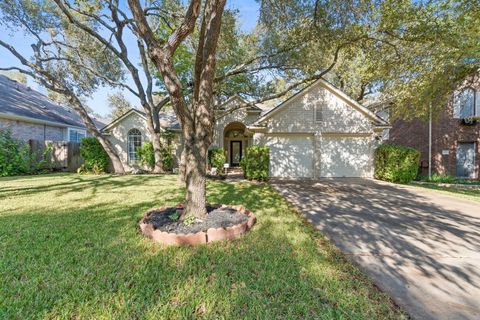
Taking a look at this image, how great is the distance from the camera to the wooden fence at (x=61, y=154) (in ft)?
43.3

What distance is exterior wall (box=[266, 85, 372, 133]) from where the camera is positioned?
38.2 ft

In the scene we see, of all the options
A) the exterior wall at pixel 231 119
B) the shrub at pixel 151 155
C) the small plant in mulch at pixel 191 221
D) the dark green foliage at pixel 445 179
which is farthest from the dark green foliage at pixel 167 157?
the dark green foliage at pixel 445 179

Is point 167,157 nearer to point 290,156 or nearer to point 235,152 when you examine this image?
point 235,152

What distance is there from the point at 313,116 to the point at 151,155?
34.5 feet

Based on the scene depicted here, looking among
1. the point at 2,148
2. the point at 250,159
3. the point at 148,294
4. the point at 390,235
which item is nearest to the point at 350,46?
the point at 250,159

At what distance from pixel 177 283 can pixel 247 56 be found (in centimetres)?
1407

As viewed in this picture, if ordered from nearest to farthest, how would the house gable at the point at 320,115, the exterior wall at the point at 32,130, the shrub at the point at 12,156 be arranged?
the shrub at the point at 12,156
the house gable at the point at 320,115
the exterior wall at the point at 32,130

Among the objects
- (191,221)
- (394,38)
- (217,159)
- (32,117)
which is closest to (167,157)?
(217,159)

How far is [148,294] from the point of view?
7.70 feet

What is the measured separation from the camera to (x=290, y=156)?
1182cm

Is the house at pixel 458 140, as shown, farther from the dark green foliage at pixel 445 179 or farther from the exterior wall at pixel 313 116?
the exterior wall at pixel 313 116

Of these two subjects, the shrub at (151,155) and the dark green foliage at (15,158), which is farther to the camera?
the shrub at (151,155)

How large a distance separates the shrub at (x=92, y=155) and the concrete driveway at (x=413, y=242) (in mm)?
12254

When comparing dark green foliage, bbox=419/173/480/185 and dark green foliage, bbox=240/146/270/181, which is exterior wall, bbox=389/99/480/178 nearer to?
dark green foliage, bbox=419/173/480/185
